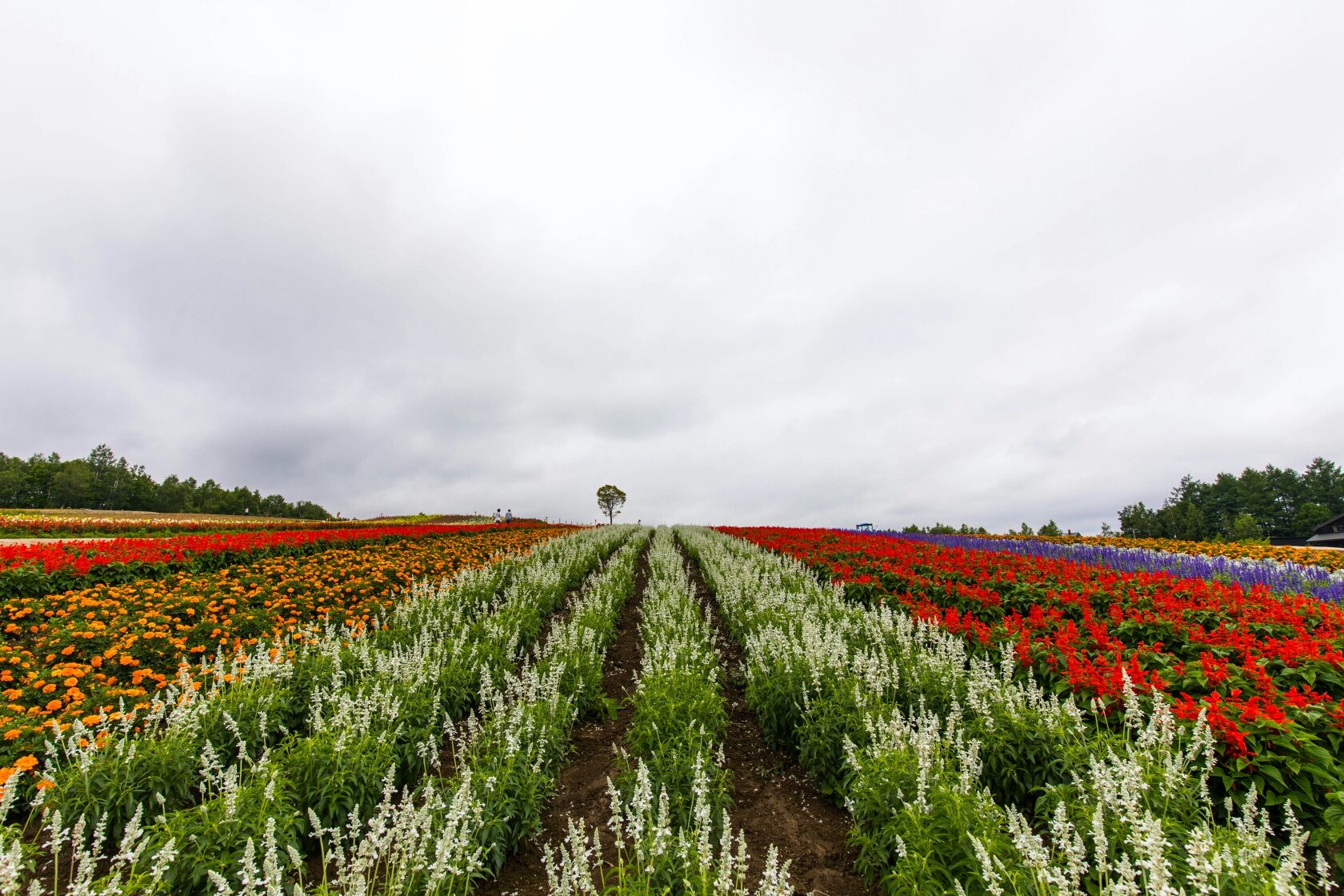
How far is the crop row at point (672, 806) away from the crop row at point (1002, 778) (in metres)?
0.94

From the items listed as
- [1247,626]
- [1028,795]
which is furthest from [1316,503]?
[1028,795]

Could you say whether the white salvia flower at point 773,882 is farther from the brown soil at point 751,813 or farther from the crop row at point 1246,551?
the crop row at point 1246,551

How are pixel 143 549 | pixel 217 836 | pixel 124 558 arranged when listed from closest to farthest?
pixel 217 836
pixel 124 558
pixel 143 549

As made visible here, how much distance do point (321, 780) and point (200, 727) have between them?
6.03 feet

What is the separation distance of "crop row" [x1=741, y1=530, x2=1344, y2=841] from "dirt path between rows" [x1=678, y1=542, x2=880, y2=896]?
279 cm

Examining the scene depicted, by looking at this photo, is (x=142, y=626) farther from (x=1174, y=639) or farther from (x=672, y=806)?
(x=1174, y=639)

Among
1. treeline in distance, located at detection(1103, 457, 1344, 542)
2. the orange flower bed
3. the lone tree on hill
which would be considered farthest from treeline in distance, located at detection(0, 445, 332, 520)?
treeline in distance, located at detection(1103, 457, 1344, 542)

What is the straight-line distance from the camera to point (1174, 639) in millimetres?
6938

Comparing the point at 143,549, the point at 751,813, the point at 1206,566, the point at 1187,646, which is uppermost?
the point at 143,549

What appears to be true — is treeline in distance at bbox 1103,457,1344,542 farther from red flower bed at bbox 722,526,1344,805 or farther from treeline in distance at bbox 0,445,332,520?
treeline in distance at bbox 0,445,332,520

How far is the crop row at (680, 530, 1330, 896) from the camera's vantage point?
266 centimetres

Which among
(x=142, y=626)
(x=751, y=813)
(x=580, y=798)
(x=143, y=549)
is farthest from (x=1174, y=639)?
(x=143, y=549)

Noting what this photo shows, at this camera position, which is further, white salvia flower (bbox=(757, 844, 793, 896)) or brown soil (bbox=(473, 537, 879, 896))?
brown soil (bbox=(473, 537, 879, 896))

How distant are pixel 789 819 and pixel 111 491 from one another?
385ft
